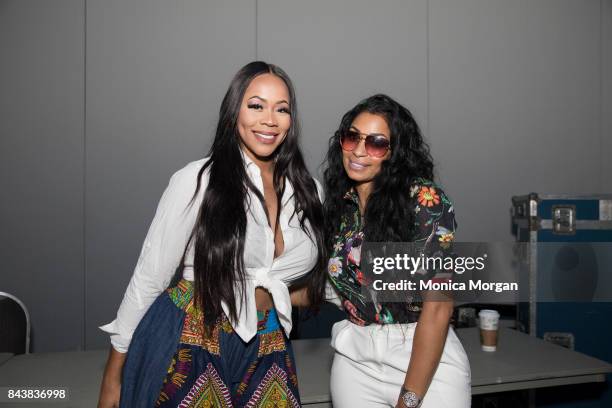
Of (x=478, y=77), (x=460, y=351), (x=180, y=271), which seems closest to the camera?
(x=180, y=271)

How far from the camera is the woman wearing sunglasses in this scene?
147 centimetres

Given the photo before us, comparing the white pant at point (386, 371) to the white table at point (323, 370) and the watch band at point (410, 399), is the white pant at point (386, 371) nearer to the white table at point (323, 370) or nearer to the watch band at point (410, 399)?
the watch band at point (410, 399)

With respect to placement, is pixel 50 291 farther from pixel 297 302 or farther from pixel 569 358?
pixel 569 358

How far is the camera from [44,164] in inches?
138

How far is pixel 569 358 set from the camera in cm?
225

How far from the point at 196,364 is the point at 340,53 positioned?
3.11m

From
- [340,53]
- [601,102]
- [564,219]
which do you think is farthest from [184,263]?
[601,102]

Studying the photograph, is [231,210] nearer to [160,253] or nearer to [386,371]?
[160,253]

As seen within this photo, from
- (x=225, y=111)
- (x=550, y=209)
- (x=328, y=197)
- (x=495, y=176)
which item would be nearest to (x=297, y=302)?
(x=328, y=197)

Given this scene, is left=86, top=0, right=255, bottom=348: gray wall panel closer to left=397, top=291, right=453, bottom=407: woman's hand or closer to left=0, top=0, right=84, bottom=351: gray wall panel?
left=0, top=0, right=84, bottom=351: gray wall panel

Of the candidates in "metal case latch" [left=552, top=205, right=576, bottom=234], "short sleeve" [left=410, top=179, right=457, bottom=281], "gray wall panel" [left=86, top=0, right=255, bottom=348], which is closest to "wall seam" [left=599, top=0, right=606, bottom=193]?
"metal case latch" [left=552, top=205, right=576, bottom=234]

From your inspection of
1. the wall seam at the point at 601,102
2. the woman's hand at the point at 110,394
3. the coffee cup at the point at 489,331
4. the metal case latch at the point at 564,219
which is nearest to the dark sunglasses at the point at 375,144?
the woman's hand at the point at 110,394

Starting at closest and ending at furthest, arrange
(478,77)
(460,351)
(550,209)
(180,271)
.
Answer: (180,271) → (460,351) → (550,209) → (478,77)

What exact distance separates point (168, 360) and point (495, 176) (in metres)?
3.55
